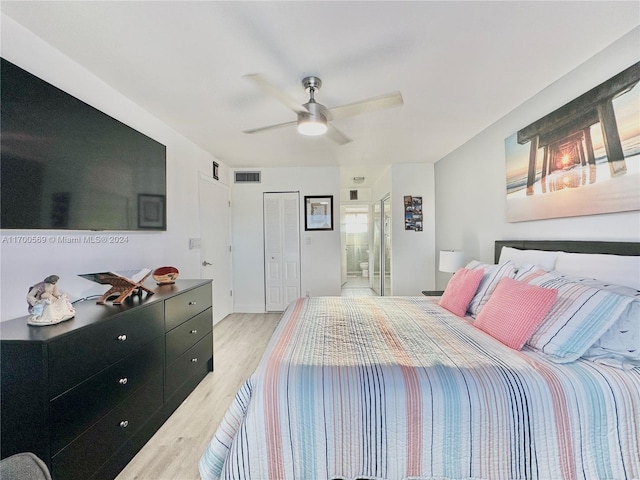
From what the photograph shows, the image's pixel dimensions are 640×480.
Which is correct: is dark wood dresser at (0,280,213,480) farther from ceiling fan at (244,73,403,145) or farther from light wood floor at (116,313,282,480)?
ceiling fan at (244,73,403,145)

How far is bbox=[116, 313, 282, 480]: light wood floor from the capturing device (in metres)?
1.54

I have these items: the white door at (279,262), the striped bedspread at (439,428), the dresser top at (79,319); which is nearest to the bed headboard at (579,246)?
the striped bedspread at (439,428)

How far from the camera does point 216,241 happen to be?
4031 millimetres

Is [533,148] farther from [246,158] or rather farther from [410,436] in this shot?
[246,158]

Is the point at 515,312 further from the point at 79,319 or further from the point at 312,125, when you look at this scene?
the point at 79,319

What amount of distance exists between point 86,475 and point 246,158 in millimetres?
3587

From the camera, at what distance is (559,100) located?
6.75 ft

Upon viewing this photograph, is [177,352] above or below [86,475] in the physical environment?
above

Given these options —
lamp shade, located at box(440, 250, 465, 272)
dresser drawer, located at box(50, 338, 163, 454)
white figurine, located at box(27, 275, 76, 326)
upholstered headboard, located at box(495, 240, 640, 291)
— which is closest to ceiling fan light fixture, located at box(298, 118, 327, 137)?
white figurine, located at box(27, 275, 76, 326)

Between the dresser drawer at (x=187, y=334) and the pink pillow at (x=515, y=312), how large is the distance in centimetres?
213

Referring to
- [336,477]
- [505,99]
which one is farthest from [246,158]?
[336,477]

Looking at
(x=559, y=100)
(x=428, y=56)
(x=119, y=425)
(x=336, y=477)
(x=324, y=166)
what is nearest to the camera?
(x=336, y=477)

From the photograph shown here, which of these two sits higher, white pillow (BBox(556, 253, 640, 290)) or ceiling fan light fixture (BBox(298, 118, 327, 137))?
ceiling fan light fixture (BBox(298, 118, 327, 137))

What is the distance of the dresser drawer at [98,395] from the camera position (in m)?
1.18
